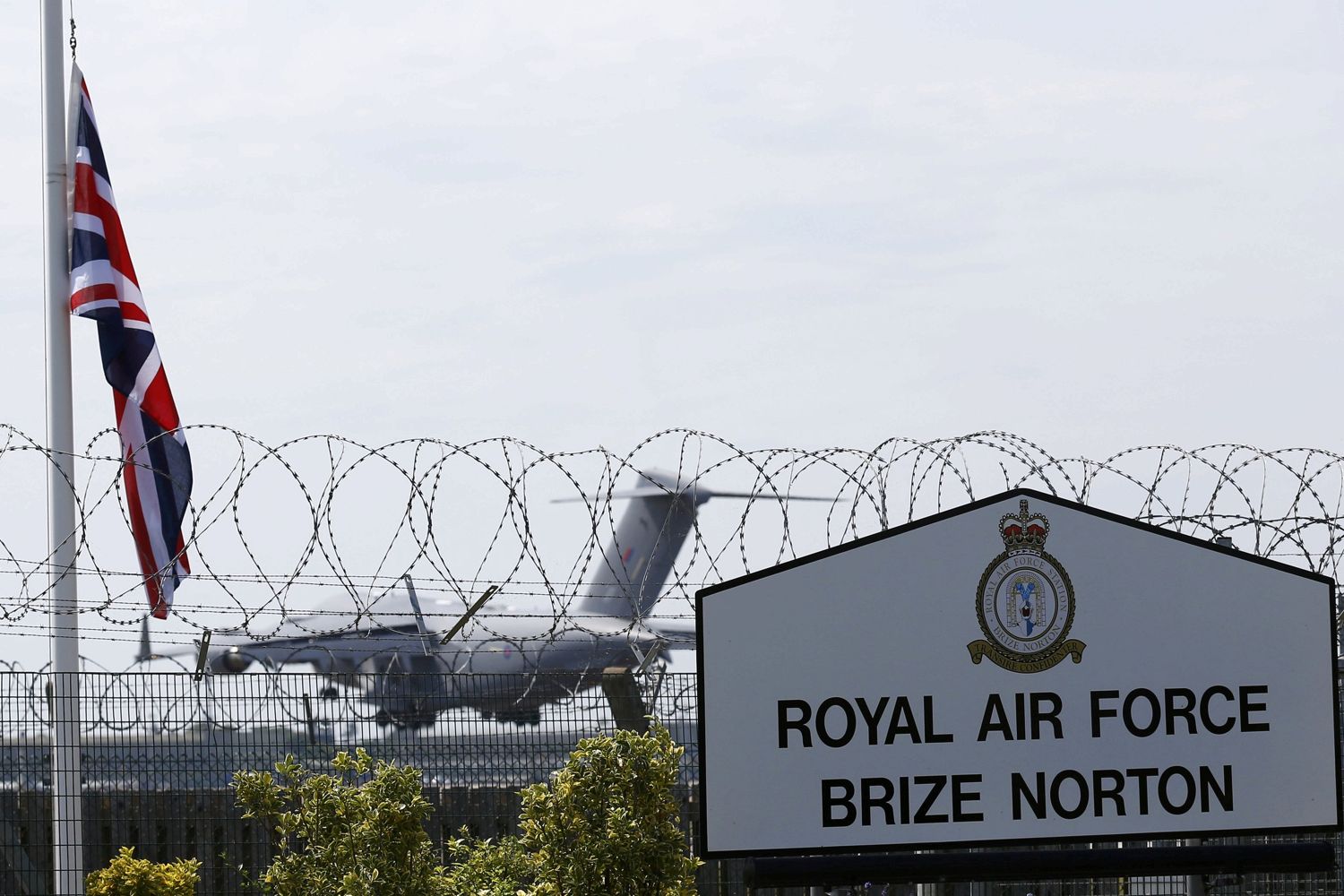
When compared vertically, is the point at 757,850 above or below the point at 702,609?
below

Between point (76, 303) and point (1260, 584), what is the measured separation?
9.19m

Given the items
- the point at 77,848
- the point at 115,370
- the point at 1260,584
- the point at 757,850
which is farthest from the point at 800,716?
the point at 115,370

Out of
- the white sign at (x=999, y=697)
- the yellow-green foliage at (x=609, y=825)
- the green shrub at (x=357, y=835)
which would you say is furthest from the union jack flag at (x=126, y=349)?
the white sign at (x=999, y=697)

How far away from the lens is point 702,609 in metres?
9.80

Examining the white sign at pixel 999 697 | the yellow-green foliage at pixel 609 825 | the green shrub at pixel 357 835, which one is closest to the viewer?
the yellow-green foliage at pixel 609 825

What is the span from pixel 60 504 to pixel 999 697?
7301 millimetres

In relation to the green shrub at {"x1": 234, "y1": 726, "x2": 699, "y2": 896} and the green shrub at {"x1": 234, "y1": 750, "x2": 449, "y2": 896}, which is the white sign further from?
the green shrub at {"x1": 234, "y1": 750, "x2": 449, "y2": 896}

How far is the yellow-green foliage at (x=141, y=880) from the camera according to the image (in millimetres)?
10562

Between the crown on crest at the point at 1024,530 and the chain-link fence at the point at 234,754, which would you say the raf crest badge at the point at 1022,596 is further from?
the chain-link fence at the point at 234,754

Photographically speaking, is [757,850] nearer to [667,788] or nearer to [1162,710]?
[667,788]

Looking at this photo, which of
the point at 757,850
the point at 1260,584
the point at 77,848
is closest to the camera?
the point at 757,850

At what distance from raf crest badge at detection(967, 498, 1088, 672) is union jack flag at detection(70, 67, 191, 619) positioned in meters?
6.82

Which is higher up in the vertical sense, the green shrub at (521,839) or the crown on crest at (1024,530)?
the crown on crest at (1024,530)

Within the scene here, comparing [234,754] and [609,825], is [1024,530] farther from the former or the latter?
[234,754]
